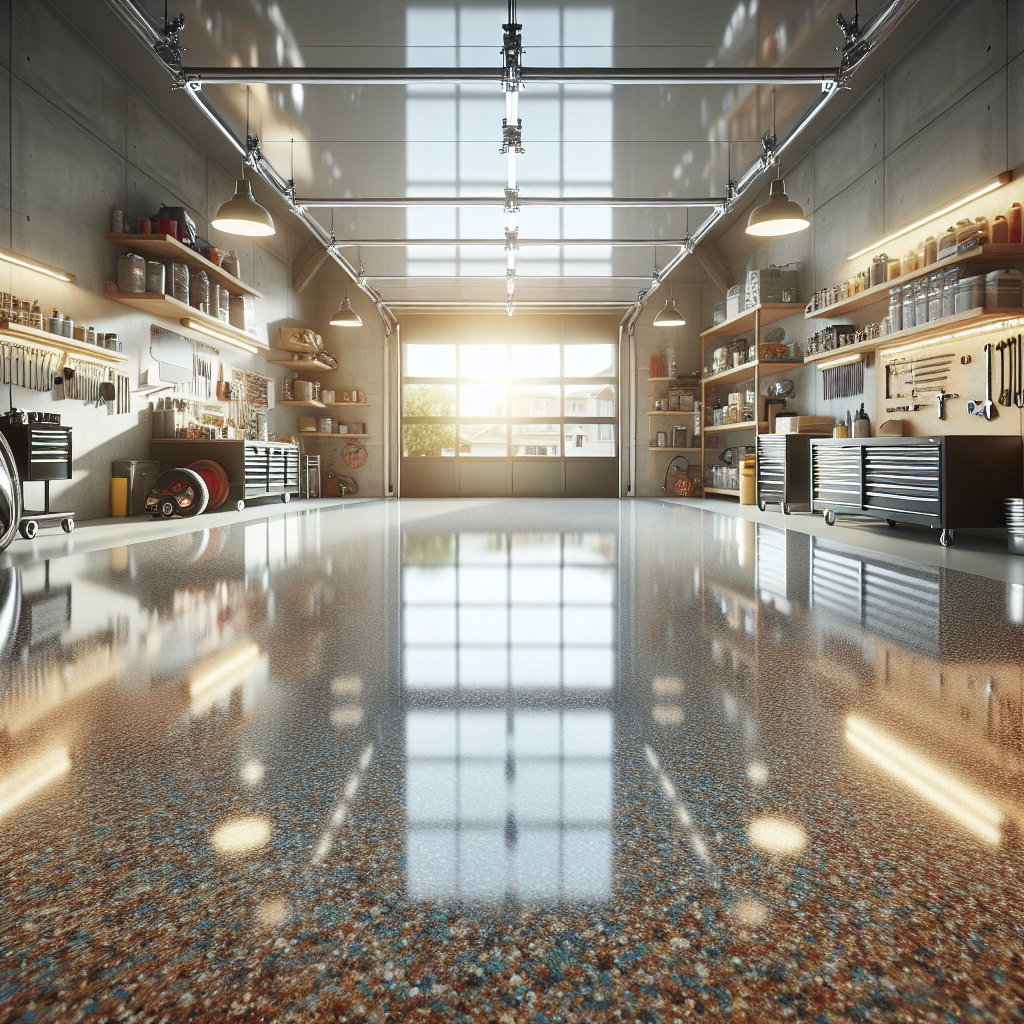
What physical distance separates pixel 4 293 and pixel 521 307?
902 cm

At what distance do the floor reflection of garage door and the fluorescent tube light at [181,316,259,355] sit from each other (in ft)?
12.7

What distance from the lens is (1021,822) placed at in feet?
3.51

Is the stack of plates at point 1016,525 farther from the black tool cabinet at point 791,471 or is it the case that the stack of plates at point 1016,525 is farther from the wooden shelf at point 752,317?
the wooden shelf at point 752,317

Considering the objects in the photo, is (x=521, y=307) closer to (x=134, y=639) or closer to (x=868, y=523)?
(x=868, y=523)

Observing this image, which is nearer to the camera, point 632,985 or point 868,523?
point 632,985

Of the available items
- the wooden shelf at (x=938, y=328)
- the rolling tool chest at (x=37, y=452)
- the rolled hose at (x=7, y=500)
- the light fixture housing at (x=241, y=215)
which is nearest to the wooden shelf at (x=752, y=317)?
the wooden shelf at (x=938, y=328)

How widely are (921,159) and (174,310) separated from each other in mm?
7605

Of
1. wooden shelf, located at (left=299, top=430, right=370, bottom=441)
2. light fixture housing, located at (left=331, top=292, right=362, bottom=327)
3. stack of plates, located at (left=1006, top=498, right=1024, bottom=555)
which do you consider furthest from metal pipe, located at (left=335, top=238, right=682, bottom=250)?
stack of plates, located at (left=1006, top=498, right=1024, bottom=555)

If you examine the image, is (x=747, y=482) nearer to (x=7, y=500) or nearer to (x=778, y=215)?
(x=778, y=215)

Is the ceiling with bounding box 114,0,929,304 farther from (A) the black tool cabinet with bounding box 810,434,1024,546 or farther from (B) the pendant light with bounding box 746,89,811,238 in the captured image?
(A) the black tool cabinet with bounding box 810,434,1024,546

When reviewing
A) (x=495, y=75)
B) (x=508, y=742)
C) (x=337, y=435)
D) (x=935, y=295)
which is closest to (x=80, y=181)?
(x=495, y=75)

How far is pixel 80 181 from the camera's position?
6531 millimetres

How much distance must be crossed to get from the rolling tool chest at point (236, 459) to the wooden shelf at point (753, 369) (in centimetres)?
668

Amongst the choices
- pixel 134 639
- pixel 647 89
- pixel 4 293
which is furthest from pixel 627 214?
pixel 134 639
